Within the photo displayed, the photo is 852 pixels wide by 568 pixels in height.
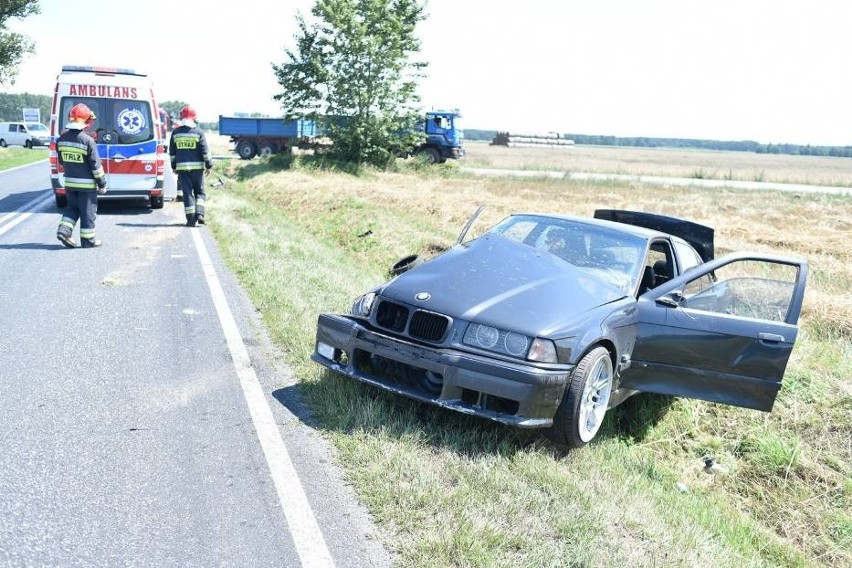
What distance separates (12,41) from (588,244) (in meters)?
46.1

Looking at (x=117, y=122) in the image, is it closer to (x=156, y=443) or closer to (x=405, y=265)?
(x=405, y=265)

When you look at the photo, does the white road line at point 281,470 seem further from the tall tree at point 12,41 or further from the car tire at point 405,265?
the tall tree at point 12,41

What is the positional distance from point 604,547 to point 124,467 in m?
2.52

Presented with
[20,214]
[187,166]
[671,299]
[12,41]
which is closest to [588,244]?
[671,299]

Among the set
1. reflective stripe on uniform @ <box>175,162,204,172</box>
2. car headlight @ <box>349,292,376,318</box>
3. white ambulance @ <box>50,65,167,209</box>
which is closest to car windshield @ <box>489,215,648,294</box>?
car headlight @ <box>349,292,376,318</box>

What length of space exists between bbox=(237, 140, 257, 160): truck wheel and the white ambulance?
22.3 m

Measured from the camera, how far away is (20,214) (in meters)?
12.9

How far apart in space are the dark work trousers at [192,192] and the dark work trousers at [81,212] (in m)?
2.41

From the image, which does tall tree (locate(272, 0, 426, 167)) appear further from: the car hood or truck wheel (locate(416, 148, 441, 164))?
the car hood

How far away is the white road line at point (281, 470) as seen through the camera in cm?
305

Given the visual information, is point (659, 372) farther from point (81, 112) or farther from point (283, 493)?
point (81, 112)

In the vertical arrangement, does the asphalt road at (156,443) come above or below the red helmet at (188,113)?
below

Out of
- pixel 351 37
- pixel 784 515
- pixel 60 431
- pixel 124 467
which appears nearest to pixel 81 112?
pixel 60 431

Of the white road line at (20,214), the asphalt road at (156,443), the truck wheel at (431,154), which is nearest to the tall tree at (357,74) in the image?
the truck wheel at (431,154)
